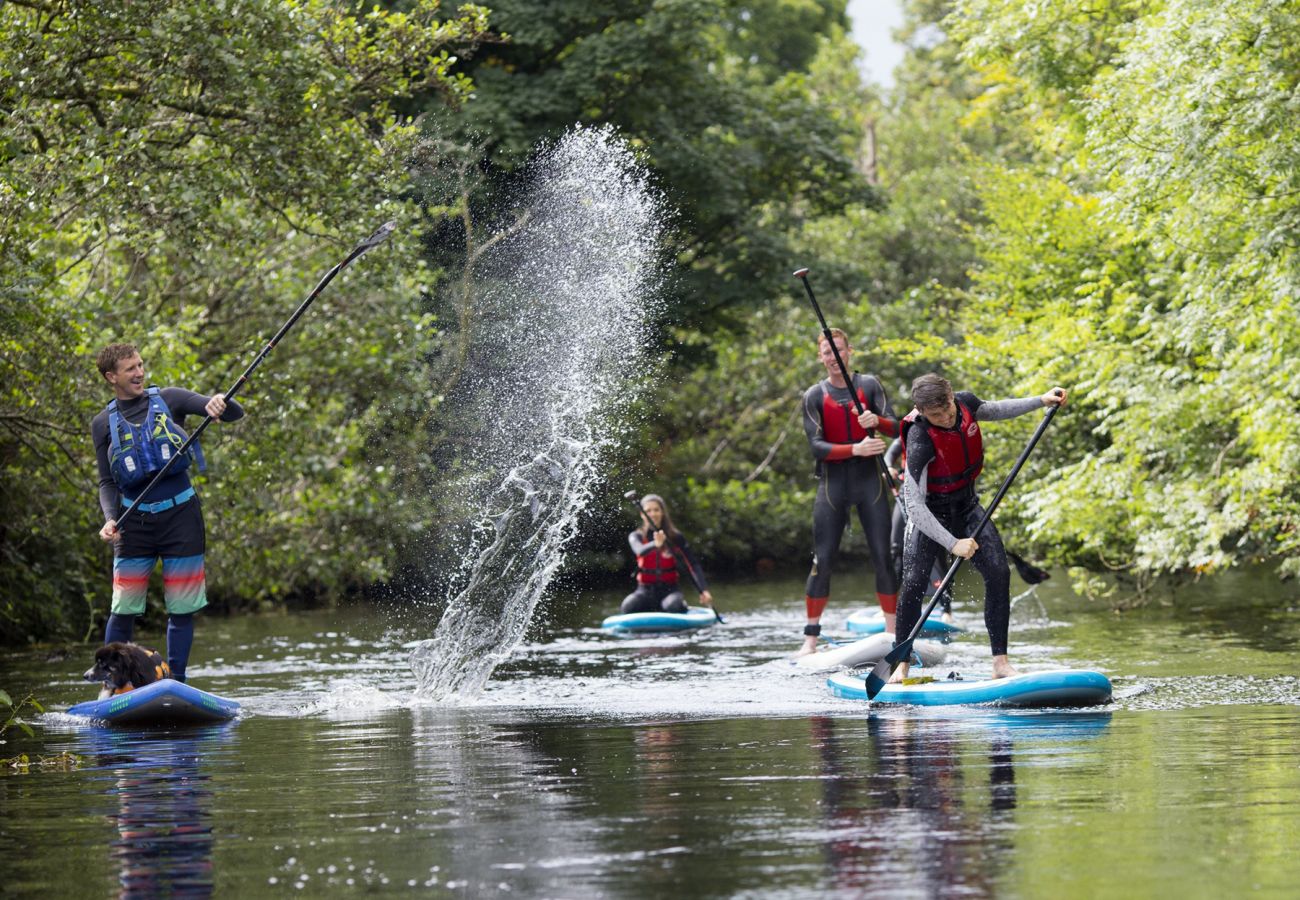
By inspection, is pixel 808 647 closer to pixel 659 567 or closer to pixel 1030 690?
pixel 1030 690

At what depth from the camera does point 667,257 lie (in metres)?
27.9

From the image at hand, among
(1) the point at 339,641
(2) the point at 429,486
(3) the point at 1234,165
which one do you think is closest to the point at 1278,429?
(3) the point at 1234,165

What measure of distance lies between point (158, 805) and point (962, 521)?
423 centimetres

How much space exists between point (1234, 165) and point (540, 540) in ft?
49.8

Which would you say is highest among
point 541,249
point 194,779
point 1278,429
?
point 541,249

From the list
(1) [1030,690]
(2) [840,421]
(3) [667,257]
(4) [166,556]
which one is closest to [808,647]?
(2) [840,421]

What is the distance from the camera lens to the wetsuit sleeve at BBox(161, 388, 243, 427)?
974 centimetres

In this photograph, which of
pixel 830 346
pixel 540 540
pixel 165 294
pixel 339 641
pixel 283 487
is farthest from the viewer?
pixel 540 540

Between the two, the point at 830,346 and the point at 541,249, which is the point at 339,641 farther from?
the point at 541,249

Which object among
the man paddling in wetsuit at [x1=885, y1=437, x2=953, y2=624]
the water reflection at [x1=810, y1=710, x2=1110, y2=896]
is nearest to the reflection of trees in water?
the water reflection at [x1=810, y1=710, x2=1110, y2=896]

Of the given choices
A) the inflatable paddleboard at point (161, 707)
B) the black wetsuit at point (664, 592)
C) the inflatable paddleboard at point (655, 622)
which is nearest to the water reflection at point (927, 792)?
the inflatable paddleboard at point (161, 707)

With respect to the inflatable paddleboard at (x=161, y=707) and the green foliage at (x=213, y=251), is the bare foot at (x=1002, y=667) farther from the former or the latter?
the green foliage at (x=213, y=251)

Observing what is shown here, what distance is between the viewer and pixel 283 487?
21234 mm

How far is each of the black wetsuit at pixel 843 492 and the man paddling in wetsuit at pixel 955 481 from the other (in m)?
2.77
